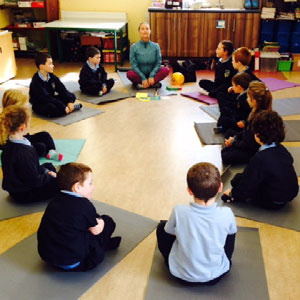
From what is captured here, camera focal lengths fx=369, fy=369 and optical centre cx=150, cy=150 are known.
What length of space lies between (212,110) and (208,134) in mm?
732

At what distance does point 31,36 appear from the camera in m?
6.94

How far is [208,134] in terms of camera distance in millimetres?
3549

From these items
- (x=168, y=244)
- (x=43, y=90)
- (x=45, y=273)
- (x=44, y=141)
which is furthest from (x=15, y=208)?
(x=43, y=90)

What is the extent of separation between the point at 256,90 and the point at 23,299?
215 cm

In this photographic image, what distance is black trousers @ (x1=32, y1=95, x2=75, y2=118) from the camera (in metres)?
3.99

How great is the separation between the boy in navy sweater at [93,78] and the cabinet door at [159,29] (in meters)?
1.65

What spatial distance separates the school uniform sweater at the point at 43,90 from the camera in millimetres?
3963

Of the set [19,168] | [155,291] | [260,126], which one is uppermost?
[260,126]

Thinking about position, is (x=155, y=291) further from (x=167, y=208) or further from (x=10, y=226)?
(x=10, y=226)

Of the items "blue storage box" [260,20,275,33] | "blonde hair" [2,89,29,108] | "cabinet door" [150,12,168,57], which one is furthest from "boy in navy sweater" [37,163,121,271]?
"blue storage box" [260,20,275,33]

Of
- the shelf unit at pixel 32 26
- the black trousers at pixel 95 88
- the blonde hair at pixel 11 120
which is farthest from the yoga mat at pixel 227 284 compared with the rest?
the shelf unit at pixel 32 26

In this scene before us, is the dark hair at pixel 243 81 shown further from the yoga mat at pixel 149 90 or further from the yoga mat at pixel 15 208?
the yoga mat at pixel 15 208

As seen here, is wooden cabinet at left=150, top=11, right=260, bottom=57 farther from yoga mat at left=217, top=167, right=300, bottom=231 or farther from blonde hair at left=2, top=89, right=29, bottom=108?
yoga mat at left=217, top=167, right=300, bottom=231

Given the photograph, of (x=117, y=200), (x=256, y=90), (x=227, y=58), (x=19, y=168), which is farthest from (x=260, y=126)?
(x=227, y=58)
